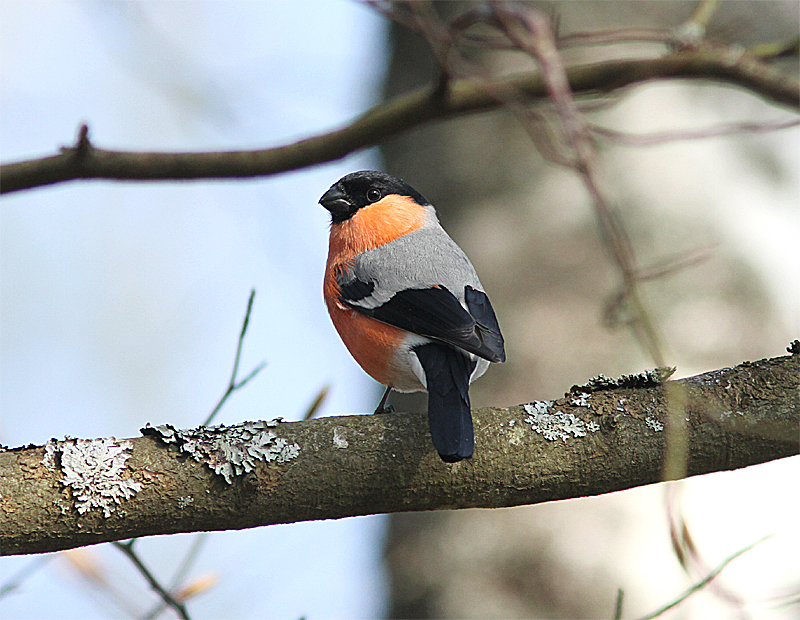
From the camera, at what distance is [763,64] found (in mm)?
3107

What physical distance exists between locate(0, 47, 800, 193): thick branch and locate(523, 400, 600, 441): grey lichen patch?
1.38 metres

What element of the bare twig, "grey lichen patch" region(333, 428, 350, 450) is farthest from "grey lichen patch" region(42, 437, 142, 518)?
the bare twig

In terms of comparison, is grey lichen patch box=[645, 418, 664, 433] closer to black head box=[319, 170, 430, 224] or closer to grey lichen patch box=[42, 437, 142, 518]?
grey lichen patch box=[42, 437, 142, 518]

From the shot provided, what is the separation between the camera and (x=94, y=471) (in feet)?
6.56

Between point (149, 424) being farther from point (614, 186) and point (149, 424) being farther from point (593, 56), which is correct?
point (593, 56)

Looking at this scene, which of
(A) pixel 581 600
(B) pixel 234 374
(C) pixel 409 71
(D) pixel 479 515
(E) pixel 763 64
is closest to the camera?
(B) pixel 234 374

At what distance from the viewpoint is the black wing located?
2695mm

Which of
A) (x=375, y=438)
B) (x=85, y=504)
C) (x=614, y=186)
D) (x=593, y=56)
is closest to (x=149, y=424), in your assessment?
(x=85, y=504)

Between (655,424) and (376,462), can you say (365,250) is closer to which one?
(376,462)

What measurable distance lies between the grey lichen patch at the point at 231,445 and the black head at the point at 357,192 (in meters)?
1.75

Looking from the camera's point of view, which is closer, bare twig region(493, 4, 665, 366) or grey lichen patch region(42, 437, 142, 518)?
bare twig region(493, 4, 665, 366)

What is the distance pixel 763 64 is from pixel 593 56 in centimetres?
150

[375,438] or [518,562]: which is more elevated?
[518,562]

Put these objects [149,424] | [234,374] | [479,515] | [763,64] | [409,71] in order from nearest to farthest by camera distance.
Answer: [149,424] < [234,374] < [763,64] < [479,515] < [409,71]
